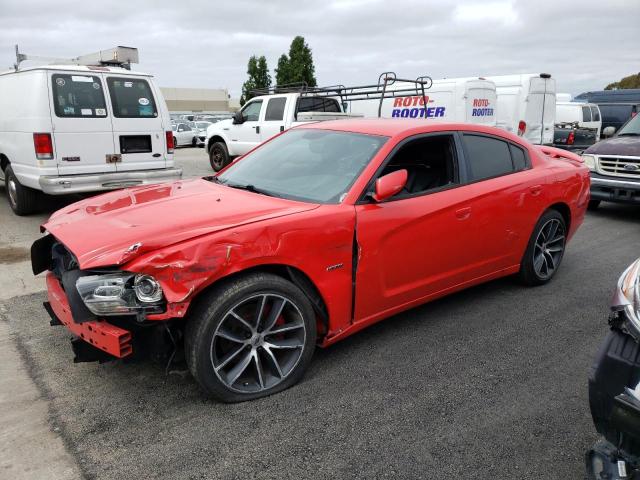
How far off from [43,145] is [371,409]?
5.86m

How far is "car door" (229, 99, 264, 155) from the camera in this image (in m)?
12.7

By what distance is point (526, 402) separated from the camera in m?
3.05

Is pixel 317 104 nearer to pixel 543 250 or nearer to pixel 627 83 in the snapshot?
pixel 543 250

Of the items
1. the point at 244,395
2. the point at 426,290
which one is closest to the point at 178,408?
the point at 244,395

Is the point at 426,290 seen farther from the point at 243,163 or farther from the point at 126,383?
the point at 126,383

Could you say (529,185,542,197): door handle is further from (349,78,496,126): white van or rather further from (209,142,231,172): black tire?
(209,142,231,172): black tire

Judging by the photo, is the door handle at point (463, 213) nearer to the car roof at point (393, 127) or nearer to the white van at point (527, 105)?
the car roof at point (393, 127)

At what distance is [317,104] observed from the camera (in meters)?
12.3

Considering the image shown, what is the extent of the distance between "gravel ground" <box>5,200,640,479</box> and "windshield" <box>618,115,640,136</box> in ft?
19.9

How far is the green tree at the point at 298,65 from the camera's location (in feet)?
112

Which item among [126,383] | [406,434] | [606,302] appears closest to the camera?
[406,434]

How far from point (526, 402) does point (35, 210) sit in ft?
23.7

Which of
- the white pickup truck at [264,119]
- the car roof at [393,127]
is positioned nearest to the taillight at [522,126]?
the white pickup truck at [264,119]

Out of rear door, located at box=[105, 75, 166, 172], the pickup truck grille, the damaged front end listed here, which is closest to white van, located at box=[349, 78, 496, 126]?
the pickup truck grille
